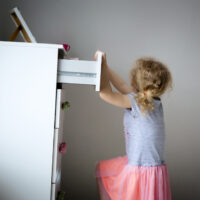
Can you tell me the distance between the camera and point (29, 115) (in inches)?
51.2

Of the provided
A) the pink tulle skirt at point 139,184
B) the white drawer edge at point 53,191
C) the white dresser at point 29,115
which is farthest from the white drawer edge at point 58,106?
the pink tulle skirt at point 139,184

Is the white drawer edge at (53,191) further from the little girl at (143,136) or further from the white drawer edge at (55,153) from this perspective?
the little girl at (143,136)

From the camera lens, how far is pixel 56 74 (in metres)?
1.28

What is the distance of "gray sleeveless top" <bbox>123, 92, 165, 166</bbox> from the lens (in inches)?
51.8

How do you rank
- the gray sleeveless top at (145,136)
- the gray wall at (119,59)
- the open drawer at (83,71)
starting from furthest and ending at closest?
1. the gray wall at (119,59)
2. the gray sleeveless top at (145,136)
3. the open drawer at (83,71)

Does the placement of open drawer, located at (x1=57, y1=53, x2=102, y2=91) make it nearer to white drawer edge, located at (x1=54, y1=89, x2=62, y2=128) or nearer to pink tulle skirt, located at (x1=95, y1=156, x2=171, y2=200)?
white drawer edge, located at (x1=54, y1=89, x2=62, y2=128)

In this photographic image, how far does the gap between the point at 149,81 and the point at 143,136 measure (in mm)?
291

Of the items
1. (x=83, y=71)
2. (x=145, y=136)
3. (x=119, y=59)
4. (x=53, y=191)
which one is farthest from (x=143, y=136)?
(x=119, y=59)

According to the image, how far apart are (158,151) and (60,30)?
1.16m

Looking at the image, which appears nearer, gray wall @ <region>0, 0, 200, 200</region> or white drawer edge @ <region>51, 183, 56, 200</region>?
white drawer edge @ <region>51, 183, 56, 200</region>

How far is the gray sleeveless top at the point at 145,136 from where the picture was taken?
1.32m

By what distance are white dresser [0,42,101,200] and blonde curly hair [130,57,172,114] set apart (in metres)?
0.37

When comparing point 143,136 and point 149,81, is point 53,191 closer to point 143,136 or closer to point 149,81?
point 143,136

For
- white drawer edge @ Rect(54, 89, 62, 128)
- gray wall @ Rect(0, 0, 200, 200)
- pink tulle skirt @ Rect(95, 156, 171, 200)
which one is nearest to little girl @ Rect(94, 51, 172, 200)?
pink tulle skirt @ Rect(95, 156, 171, 200)
